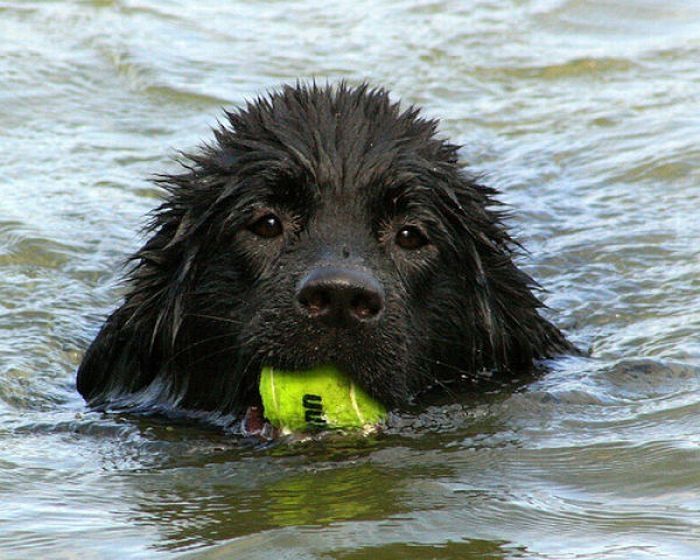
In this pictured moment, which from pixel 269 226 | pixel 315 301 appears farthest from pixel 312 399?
pixel 269 226

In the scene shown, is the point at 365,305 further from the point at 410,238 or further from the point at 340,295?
the point at 410,238

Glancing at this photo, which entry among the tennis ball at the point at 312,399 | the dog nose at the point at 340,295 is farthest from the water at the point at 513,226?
the dog nose at the point at 340,295

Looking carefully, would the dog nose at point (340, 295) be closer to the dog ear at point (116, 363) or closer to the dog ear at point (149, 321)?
the dog ear at point (149, 321)

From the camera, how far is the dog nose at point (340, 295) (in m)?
4.83

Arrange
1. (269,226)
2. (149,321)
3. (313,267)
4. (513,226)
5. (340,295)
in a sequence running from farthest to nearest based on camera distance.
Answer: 1. (513,226)
2. (149,321)
3. (269,226)
4. (313,267)
5. (340,295)

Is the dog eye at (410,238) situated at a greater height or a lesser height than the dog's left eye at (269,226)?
lesser

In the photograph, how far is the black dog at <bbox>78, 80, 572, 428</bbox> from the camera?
5094mm

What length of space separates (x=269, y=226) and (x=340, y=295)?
65cm

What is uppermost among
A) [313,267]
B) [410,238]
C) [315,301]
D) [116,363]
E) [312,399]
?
[410,238]

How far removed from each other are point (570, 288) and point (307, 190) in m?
2.37

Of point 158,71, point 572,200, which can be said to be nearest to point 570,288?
point 572,200

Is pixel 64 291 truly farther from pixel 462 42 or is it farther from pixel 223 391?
pixel 462 42

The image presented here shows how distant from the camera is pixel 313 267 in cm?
504

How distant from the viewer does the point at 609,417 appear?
18.3 ft
